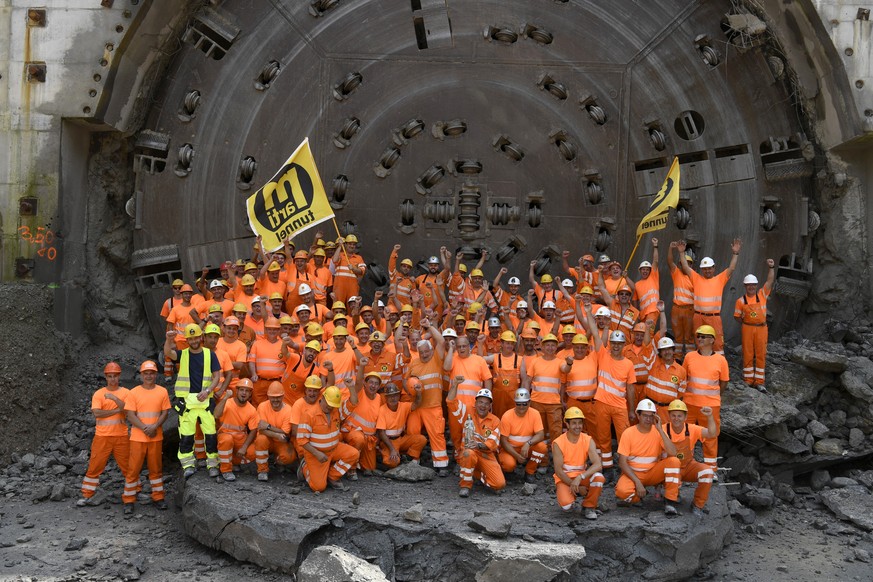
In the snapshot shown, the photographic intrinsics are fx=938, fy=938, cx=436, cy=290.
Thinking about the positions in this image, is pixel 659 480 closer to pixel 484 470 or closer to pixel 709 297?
pixel 484 470

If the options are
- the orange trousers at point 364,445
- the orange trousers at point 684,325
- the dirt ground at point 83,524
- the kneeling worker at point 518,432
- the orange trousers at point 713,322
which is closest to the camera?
the dirt ground at point 83,524

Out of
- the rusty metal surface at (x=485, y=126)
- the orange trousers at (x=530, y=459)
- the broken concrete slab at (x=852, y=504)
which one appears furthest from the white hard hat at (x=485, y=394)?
the rusty metal surface at (x=485, y=126)

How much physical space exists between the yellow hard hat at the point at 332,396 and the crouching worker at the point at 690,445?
3251 mm

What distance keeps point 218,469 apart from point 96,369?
14.1 ft

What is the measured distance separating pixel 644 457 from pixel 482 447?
1610 mm

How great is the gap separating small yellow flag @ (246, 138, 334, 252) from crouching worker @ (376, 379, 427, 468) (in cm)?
290

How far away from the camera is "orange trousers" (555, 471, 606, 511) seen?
8.84 metres

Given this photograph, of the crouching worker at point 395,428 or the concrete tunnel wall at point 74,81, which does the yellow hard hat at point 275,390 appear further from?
the concrete tunnel wall at point 74,81

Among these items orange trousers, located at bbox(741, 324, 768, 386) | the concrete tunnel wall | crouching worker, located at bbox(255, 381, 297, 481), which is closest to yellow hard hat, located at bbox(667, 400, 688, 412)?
orange trousers, located at bbox(741, 324, 768, 386)

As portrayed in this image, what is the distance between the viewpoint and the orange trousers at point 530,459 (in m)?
9.70

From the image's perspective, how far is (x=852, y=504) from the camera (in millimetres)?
10359

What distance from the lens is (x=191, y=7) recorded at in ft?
43.8

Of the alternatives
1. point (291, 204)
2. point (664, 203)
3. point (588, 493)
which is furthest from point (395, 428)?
point (664, 203)

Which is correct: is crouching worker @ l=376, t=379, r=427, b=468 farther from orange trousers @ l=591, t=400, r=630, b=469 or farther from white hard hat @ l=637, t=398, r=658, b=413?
white hard hat @ l=637, t=398, r=658, b=413
